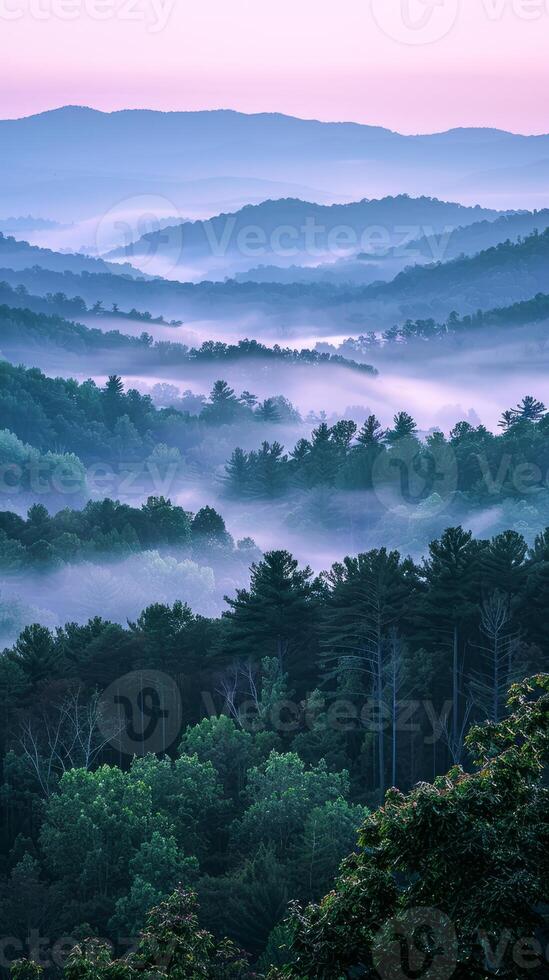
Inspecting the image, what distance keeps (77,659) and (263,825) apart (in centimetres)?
1667

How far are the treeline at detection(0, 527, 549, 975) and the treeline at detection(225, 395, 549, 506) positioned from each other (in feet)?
307

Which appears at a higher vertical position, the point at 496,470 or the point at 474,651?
the point at 496,470

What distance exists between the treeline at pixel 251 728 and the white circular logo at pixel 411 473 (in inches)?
3844

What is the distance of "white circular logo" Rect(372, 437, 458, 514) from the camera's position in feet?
519

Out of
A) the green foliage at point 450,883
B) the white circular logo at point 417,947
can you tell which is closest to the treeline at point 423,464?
the green foliage at point 450,883

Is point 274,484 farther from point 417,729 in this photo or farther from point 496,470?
point 417,729

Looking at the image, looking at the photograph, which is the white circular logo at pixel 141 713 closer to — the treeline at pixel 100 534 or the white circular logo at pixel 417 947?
the white circular logo at pixel 417 947

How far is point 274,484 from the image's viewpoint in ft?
559

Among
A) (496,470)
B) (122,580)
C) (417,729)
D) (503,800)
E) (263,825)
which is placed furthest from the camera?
(496,470)

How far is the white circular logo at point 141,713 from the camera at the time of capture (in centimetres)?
4700

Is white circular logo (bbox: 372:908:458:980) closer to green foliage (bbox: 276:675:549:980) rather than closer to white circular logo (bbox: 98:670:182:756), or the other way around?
green foliage (bbox: 276:675:549:980)

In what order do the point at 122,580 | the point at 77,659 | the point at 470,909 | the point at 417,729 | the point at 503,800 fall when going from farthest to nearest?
the point at 122,580
the point at 77,659
the point at 417,729
the point at 503,800
the point at 470,909

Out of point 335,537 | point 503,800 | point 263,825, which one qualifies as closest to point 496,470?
point 335,537

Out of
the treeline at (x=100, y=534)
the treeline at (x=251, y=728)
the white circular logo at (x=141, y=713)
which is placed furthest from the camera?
the treeline at (x=100, y=534)
